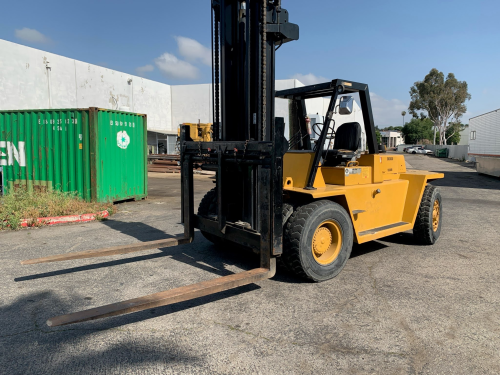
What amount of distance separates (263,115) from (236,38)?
131cm

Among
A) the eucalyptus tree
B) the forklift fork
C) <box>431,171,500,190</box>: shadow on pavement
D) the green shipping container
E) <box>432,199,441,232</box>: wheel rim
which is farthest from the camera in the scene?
the eucalyptus tree

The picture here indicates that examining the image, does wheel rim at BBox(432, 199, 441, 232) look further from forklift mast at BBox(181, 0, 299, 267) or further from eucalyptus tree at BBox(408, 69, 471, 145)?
eucalyptus tree at BBox(408, 69, 471, 145)

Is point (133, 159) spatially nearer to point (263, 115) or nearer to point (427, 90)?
point (263, 115)

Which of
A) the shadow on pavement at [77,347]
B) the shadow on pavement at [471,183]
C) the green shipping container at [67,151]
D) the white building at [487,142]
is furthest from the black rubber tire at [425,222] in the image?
the white building at [487,142]

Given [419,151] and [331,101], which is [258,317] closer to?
[331,101]

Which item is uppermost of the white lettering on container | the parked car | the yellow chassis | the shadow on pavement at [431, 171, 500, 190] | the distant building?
the distant building

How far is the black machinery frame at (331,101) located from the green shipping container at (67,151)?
21.0 feet

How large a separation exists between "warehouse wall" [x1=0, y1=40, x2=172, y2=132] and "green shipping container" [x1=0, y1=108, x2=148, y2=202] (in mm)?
11705

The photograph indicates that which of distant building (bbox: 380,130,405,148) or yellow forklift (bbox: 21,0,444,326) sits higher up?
distant building (bbox: 380,130,405,148)

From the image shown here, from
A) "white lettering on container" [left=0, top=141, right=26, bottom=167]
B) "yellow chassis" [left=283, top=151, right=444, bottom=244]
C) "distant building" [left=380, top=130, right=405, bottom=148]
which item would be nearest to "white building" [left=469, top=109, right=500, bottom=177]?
"yellow chassis" [left=283, top=151, right=444, bottom=244]

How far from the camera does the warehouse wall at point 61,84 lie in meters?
20.9

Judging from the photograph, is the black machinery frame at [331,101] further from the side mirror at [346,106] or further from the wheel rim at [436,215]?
the wheel rim at [436,215]

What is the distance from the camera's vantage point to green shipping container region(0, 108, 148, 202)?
10.5m

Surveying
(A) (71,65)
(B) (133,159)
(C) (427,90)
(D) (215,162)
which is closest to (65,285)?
(D) (215,162)
